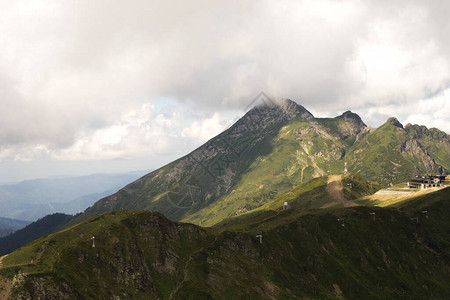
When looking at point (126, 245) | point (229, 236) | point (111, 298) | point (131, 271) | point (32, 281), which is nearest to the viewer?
point (32, 281)

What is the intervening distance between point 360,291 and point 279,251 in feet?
179

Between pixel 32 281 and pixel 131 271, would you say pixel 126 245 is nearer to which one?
pixel 131 271

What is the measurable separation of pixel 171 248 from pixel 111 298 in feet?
154

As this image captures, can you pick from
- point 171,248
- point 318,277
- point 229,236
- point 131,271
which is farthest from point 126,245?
point 318,277

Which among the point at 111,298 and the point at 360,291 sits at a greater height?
the point at 111,298

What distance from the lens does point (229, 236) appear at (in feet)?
623

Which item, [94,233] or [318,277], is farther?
[318,277]

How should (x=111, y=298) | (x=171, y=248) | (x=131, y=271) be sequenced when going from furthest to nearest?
(x=171, y=248) < (x=131, y=271) < (x=111, y=298)

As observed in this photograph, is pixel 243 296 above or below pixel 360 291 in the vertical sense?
above

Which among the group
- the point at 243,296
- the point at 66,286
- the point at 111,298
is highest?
the point at 66,286

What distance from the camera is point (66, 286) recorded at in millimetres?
114188

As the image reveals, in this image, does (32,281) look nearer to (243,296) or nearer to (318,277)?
(243,296)

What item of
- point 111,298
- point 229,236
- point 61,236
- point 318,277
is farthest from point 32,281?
point 318,277

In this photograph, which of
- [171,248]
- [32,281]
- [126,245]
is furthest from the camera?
[171,248]
